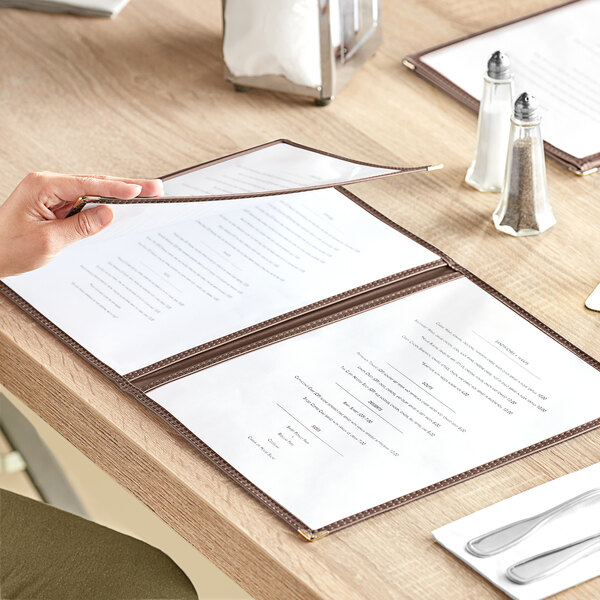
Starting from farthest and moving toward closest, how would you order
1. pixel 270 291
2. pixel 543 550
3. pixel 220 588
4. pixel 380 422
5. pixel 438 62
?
1. pixel 220 588
2. pixel 438 62
3. pixel 270 291
4. pixel 380 422
5. pixel 543 550

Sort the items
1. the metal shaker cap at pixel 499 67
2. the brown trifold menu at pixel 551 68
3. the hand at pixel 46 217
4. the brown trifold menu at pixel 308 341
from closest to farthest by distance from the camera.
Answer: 1. the brown trifold menu at pixel 308 341
2. the hand at pixel 46 217
3. the metal shaker cap at pixel 499 67
4. the brown trifold menu at pixel 551 68

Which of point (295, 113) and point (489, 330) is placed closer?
point (489, 330)

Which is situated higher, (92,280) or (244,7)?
(244,7)

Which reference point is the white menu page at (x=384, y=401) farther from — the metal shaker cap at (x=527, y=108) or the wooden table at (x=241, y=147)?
the metal shaker cap at (x=527, y=108)

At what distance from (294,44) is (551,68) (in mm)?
331

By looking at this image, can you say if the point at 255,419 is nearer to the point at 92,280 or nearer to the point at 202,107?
the point at 92,280

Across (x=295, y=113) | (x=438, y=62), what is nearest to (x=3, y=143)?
(x=295, y=113)

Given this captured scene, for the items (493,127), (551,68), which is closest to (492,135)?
(493,127)

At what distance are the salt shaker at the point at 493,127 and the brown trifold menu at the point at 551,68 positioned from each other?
88mm

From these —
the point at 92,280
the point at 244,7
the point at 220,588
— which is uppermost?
the point at 244,7

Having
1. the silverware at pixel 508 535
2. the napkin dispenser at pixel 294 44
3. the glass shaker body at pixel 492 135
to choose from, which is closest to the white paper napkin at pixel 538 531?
the silverware at pixel 508 535

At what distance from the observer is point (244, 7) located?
1295mm

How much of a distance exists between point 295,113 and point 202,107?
0.12 m

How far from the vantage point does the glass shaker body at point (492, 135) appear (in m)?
1.14
